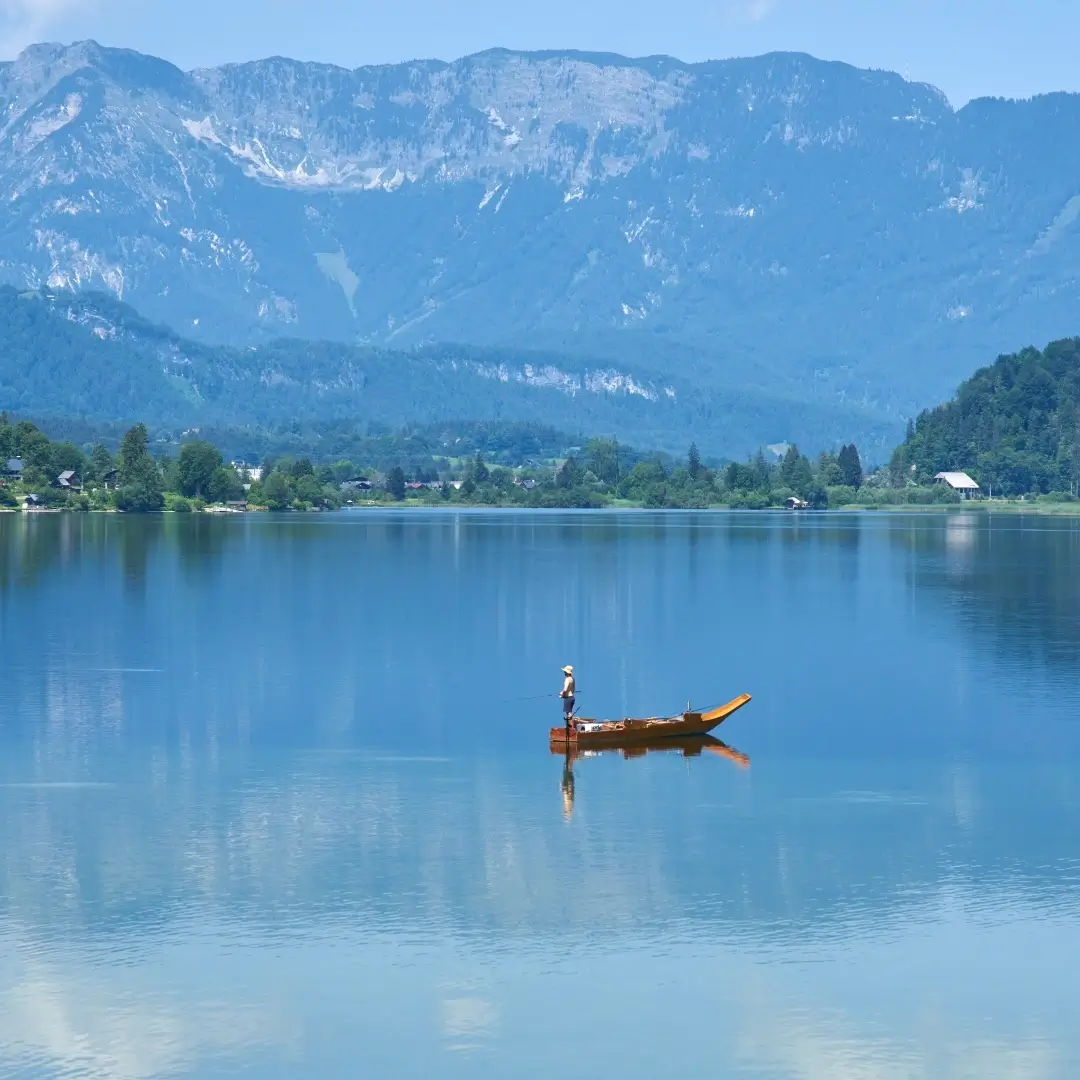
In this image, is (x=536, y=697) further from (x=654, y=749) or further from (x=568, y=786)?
(x=568, y=786)

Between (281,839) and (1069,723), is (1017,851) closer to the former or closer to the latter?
(281,839)

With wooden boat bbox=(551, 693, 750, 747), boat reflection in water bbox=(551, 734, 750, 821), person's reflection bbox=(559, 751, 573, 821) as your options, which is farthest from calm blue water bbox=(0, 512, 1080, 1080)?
wooden boat bbox=(551, 693, 750, 747)

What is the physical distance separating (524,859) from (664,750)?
12997mm

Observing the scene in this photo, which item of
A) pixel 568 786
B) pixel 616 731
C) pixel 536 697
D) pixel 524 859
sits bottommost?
pixel 524 859

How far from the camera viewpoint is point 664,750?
46969 millimetres

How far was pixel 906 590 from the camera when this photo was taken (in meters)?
101

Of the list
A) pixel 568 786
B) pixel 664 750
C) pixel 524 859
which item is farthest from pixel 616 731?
pixel 524 859

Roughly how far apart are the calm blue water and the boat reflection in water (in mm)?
766

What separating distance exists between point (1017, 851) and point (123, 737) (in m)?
22.7

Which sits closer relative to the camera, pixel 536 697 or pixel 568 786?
pixel 568 786

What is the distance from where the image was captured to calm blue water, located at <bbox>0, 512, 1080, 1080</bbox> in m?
25.7

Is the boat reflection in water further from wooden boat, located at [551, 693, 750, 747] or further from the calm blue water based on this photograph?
the calm blue water

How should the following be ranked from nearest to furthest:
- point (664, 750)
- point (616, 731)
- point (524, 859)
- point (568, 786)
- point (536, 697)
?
point (524, 859) < point (568, 786) < point (616, 731) < point (664, 750) < point (536, 697)

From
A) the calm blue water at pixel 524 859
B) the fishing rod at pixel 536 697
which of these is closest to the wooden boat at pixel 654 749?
the calm blue water at pixel 524 859
